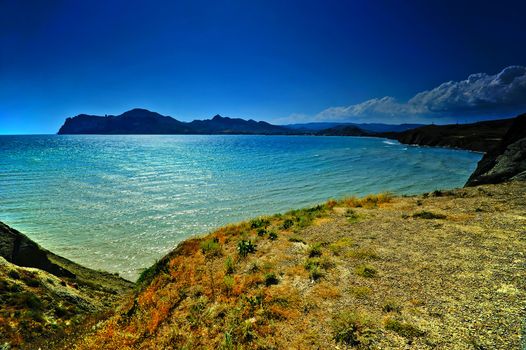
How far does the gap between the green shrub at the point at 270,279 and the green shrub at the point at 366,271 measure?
297 centimetres

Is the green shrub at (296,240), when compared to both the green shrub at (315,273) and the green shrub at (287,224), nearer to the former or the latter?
the green shrub at (287,224)

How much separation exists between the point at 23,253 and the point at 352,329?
15392mm

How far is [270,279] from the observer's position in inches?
391

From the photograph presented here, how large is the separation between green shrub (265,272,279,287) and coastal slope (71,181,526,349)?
0.17 ft

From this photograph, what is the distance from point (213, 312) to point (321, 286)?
3.63 m

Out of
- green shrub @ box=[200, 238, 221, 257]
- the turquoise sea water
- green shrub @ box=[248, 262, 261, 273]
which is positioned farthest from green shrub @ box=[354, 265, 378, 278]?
the turquoise sea water

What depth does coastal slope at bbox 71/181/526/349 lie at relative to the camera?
6.73m

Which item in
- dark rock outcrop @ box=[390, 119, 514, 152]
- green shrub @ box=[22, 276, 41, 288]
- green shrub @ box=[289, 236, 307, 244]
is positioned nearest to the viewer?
green shrub @ box=[22, 276, 41, 288]

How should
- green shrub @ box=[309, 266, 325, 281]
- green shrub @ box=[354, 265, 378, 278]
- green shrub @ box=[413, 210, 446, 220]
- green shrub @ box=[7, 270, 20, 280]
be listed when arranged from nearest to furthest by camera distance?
green shrub @ box=[354, 265, 378, 278], green shrub @ box=[309, 266, 325, 281], green shrub @ box=[7, 270, 20, 280], green shrub @ box=[413, 210, 446, 220]

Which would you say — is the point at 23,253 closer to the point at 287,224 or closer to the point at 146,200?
the point at 287,224

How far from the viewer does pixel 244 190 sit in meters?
36.5

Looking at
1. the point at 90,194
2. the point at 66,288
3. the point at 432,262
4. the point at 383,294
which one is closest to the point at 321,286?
the point at 383,294

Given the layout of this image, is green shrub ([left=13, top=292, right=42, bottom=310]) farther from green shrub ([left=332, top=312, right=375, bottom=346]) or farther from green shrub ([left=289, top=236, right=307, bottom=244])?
green shrub ([left=289, top=236, right=307, bottom=244])

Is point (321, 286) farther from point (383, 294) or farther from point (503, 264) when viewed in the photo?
point (503, 264)
